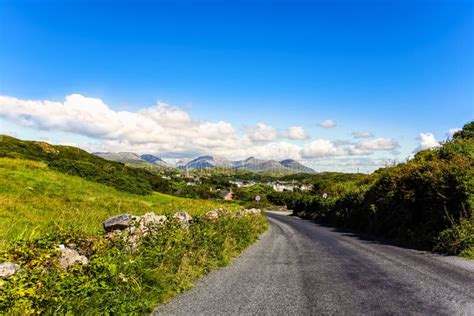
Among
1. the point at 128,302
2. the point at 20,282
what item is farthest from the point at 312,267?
the point at 20,282

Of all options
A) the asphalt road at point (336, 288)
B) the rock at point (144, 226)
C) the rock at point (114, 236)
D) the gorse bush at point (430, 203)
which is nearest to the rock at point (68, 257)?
the rock at point (114, 236)

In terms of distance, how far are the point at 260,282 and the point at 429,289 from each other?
4.26 m

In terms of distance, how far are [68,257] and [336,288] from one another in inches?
249

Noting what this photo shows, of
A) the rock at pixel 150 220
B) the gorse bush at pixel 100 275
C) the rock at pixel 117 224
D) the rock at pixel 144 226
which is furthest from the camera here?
the rock at pixel 150 220

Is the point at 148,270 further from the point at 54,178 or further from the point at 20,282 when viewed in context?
the point at 54,178

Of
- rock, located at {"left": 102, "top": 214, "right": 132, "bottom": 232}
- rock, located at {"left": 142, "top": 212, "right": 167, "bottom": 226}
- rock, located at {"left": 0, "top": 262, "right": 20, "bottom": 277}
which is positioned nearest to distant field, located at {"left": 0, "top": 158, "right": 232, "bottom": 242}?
rock, located at {"left": 102, "top": 214, "right": 132, "bottom": 232}

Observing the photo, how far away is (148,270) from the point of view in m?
8.43

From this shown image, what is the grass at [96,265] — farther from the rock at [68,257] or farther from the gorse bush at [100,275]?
the rock at [68,257]

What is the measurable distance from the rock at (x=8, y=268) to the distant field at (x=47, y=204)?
8.58 feet

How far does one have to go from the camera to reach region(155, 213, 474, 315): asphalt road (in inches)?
299

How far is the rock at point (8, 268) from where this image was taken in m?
5.60

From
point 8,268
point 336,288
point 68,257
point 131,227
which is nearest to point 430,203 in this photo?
point 336,288

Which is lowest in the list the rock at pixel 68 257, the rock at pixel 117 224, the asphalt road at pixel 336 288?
the asphalt road at pixel 336 288

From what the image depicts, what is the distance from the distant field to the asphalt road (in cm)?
357
